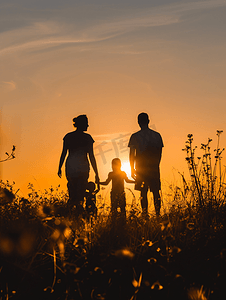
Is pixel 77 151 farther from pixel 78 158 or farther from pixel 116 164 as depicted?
pixel 116 164

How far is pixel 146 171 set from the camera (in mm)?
6777

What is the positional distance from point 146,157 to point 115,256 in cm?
391

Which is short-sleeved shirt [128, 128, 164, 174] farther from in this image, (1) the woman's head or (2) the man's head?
(1) the woman's head

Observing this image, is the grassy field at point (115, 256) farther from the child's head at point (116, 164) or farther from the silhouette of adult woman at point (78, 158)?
the child's head at point (116, 164)

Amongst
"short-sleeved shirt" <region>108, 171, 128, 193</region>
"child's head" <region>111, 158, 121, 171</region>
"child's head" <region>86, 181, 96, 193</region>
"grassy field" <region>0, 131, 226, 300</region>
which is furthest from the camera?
"child's head" <region>111, 158, 121, 171</region>

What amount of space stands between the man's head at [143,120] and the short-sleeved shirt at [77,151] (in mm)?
1079

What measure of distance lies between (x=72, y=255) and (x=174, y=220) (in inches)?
56.5

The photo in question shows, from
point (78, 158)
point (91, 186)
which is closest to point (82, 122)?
point (78, 158)

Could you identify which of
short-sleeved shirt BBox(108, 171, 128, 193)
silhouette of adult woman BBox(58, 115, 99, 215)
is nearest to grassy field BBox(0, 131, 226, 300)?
silhouette of adult woman BBox(58, 115, 99, 215)

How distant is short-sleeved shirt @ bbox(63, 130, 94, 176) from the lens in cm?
663

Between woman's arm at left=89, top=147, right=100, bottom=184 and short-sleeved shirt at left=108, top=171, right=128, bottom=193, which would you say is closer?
woman's arm at left=89, top=147, right=100, bottom=184

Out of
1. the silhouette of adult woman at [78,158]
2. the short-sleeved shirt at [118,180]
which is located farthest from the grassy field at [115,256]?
the short-sleeved shirt at [118,180]

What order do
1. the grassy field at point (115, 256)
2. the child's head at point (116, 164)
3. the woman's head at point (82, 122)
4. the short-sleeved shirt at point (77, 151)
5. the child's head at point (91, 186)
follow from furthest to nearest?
the child's head at point (116, 164)
the child's head at point (91, 186)
the woman's head at point (82, 122)
the short-sleeved shirt at point (77, 151)
the grassy field at point (115, 256)

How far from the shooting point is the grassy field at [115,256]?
2754mm
